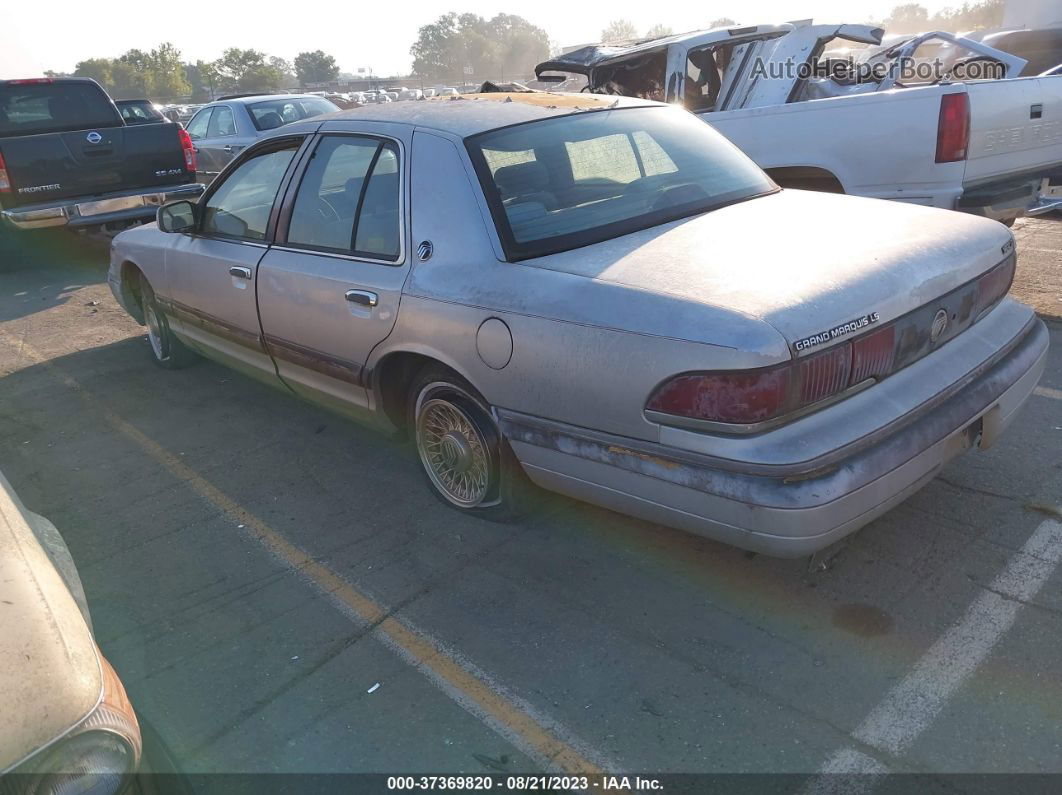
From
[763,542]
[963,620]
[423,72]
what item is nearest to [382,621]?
[763,542]

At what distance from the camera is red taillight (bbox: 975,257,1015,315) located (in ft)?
10.7

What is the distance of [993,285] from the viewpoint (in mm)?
3344

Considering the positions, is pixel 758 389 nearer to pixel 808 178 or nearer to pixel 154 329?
pixel 808 178

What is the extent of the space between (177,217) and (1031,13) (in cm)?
3721

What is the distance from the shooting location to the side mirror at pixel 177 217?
492 cm

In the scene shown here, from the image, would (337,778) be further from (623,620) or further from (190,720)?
(623,620)

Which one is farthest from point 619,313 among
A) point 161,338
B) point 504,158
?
point 161,338

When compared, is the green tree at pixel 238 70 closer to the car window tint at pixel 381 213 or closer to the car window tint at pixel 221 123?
the car window tint at pixel 221 123

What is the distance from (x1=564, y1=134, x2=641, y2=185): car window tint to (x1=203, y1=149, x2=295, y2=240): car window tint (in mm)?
1541

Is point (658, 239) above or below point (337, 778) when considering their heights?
above

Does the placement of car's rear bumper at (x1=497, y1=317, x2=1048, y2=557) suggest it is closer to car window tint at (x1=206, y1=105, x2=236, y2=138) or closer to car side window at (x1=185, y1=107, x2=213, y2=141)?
car window tint at (x1=206, y1=105, x2=236, y2=138)

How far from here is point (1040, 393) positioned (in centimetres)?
469

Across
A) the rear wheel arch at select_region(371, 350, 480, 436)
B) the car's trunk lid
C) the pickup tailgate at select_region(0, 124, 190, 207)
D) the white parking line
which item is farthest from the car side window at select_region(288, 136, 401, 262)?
the pickup tailgate at select_region(0, 124, 190, 207)

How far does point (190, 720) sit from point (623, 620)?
4.97 feet
